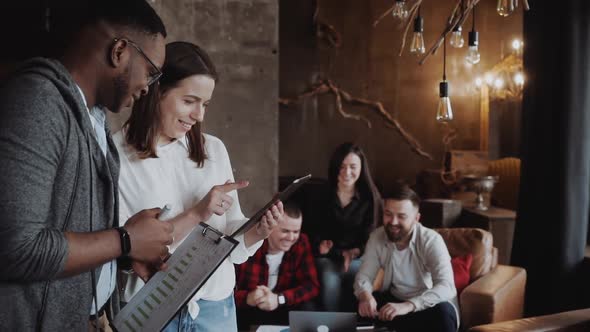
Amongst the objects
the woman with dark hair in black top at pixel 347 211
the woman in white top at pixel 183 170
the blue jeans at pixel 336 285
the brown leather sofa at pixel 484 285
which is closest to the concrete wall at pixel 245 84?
the blue jeans at pixel 336 285

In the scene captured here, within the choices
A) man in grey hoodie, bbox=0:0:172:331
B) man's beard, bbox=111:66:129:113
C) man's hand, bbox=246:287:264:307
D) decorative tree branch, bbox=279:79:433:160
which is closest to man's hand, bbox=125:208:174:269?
man in grey hoodie, bbox=0:0:172:331

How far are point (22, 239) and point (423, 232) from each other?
9.25ft

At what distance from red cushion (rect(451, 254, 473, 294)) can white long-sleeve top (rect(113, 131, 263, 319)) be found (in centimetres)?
224

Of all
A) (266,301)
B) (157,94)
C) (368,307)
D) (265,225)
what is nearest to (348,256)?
(368,307)

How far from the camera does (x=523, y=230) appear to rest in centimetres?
390

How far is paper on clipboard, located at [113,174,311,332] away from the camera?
1078mm

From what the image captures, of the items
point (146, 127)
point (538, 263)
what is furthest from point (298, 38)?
point (146, 127)

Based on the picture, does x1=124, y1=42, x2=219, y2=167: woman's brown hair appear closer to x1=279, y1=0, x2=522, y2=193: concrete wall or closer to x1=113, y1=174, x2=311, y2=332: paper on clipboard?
x1=113, y1=174, x2=311, y2=332: paper on clipboard

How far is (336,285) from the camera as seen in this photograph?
3.41 m

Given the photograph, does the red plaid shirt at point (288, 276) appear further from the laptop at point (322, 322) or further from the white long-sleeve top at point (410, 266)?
the laptop at point (322, 322)

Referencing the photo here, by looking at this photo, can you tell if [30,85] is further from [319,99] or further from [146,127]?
[319,99]

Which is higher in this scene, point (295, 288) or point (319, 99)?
point (319, 99)

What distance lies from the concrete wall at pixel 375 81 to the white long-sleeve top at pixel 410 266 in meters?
4.49

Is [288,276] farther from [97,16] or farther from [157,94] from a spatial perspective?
[97,16]
